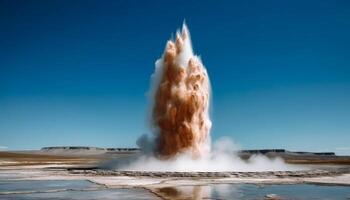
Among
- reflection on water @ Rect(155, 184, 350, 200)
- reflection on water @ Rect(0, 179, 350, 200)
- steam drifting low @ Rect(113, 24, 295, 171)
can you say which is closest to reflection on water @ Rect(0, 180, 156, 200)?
reflection on water @ Rect(0, 179, 350, 200)

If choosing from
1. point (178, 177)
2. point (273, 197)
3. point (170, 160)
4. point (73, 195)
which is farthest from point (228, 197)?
point (170, 160)

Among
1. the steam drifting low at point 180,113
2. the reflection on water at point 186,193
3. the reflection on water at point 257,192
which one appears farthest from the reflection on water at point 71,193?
the steam drifting low at point 180,113

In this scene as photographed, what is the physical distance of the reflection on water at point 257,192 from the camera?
19.4m

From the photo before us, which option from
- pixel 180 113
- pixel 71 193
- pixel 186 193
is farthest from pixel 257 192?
pixel 180 113

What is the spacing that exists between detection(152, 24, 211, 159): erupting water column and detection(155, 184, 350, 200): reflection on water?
14.7 m

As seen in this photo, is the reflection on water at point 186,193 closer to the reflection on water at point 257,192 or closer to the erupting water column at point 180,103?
the reflection on water at point 257,192

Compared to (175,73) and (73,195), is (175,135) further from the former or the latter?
(73,195)

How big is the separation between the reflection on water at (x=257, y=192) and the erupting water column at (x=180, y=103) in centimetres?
1469

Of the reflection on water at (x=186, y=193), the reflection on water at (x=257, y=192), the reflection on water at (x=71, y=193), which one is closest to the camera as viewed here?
the reflection on water at (x=71, y=193)

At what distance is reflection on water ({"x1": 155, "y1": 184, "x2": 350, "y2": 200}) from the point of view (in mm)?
19406

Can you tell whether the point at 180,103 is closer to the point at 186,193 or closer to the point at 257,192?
the point at 257,192

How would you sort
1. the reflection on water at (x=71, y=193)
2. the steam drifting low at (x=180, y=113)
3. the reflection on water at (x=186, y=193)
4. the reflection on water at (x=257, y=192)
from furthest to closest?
the steam drifting low at (x=180, y=113) → the reflection on water at (x=257, y=192) → the reflection on water at (x=186, y=193) → the reflection on water at (x=71, y=193)

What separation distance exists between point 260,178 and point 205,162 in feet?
31.4

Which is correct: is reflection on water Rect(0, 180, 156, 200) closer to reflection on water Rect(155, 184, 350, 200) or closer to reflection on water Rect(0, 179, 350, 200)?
reflection on water Rect(0, 179, 350, 200)
